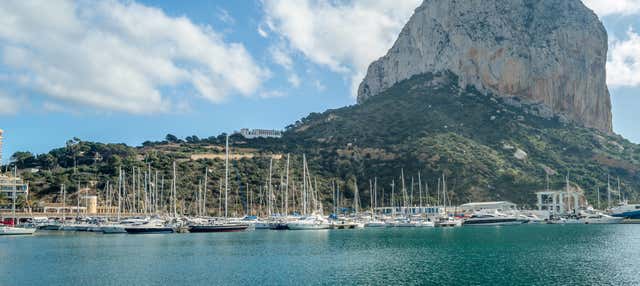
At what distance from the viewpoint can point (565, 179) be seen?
408 ft

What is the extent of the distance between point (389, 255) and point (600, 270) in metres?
16.7

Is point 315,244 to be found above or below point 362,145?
below

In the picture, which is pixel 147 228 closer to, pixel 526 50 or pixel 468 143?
pixel 468 143

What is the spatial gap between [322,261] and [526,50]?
127 m

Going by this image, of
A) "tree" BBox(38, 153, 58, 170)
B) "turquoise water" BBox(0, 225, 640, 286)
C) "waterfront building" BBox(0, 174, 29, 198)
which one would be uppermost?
"tree" BBox(38, 153, 58, 170)

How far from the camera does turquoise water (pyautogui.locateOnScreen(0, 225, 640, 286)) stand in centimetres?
3756

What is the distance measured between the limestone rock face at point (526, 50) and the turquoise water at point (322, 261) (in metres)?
94.9

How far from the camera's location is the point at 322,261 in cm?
4672

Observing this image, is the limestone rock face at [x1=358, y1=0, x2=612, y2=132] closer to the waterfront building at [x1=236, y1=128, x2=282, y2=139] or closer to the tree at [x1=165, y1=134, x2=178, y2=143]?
the waterfront building at [x1=236, y1=128, x2=282, y2=139]

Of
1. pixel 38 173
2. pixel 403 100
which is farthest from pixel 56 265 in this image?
pixel 403 100

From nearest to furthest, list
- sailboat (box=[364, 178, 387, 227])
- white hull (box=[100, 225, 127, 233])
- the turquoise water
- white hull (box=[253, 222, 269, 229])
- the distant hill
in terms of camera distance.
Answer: the turquoise water
white hull (box=[100, 225, 127, 233])
white hull (box=[253, 222, 269, 229])
sailboat (box=[364, 178, 387, 227])
the distant hill

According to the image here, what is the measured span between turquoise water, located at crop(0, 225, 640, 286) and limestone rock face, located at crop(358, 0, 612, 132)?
311 ft

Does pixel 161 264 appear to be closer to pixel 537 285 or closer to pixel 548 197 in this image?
pixel 537 285

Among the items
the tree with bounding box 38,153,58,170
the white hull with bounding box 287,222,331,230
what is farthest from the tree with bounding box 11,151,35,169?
the white hull with bounding box 287,222,331,230
